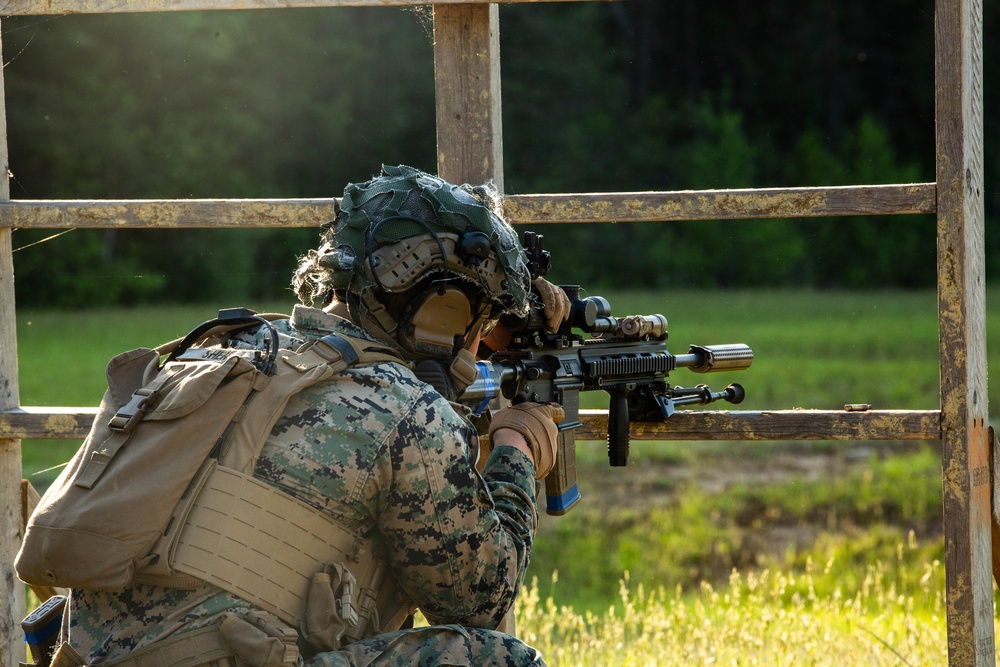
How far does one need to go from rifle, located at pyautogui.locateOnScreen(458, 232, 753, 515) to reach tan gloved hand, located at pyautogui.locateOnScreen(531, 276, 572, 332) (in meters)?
0.03

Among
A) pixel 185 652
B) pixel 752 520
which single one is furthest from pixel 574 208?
pixel 752 520

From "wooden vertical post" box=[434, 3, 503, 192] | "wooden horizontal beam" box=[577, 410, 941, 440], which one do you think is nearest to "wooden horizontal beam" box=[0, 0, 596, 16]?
"wooden vertical post" box=[434, 3, 503, 192]

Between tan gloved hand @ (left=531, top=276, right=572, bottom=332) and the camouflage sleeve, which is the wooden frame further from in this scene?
the camouflage sleeve

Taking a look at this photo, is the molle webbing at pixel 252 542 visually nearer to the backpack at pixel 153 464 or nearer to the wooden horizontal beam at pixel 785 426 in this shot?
the backpack at pixel 153 464

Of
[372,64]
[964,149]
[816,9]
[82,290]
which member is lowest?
[82,290]

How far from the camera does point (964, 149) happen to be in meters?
3.15

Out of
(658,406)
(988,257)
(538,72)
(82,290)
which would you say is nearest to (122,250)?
(82,290)

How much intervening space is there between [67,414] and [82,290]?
753 inches

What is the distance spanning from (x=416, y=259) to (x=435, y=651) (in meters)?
0.89

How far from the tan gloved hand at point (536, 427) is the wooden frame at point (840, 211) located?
1.88 feet

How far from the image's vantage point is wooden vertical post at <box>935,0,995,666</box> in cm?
316

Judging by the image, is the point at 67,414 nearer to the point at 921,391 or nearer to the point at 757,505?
the point at 757,505

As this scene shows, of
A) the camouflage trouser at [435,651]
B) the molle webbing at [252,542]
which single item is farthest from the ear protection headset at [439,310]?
the camouflage trouser at [435,651]

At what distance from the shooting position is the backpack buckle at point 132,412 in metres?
2.16
